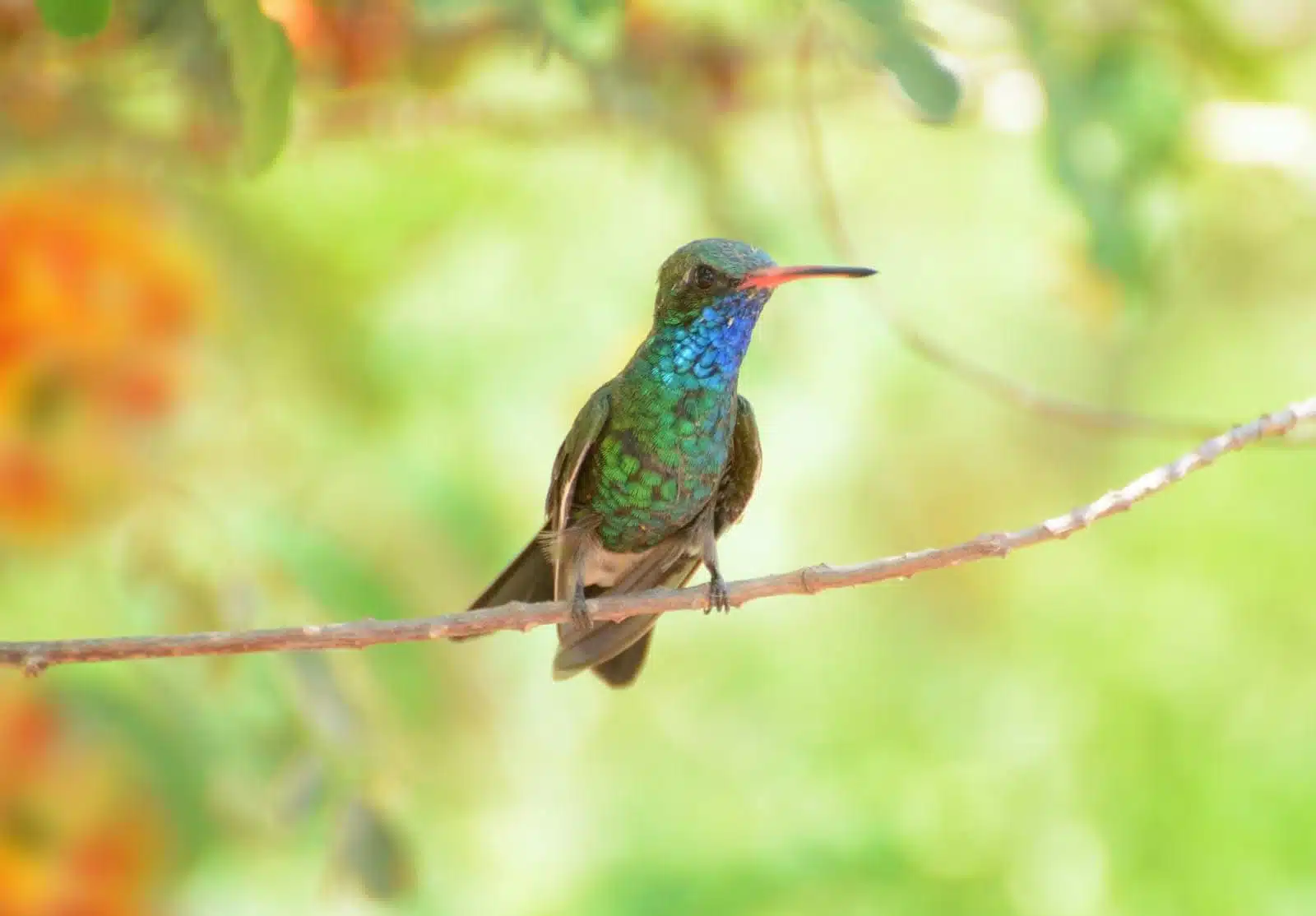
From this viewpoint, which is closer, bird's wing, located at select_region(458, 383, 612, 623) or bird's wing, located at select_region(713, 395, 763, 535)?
bird's wing, located at select_region(458, 383, 612, 623)

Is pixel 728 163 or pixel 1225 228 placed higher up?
pixel 728 163

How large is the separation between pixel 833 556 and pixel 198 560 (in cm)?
180

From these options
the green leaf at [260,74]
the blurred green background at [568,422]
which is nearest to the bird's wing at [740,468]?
the blurred green background at [568,422]

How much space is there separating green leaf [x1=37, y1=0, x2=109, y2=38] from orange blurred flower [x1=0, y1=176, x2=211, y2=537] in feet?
2.99

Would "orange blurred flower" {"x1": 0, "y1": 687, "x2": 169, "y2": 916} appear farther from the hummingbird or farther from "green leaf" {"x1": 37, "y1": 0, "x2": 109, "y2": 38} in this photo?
"green leaf" {"x1": 37, "y1": 0, "x2": 109, "y2": 38}

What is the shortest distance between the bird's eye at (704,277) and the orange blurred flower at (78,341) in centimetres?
103

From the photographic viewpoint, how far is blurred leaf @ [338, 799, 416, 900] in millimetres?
2307

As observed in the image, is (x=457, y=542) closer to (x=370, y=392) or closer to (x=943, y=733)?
(x=370, y=392)

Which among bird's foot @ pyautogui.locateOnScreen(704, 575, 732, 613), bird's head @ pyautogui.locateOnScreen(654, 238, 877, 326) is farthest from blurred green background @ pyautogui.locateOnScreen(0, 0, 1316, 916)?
bird's foot @ pyautogui.locateOnScreen(704, 575, 732, 613)

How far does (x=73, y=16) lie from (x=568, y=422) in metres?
1.93

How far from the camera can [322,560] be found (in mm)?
3117

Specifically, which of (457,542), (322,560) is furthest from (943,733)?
(322,560)

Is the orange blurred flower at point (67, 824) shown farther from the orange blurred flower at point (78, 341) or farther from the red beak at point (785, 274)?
the red beak at point (785, 274)

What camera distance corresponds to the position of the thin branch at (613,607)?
5.13 ft
